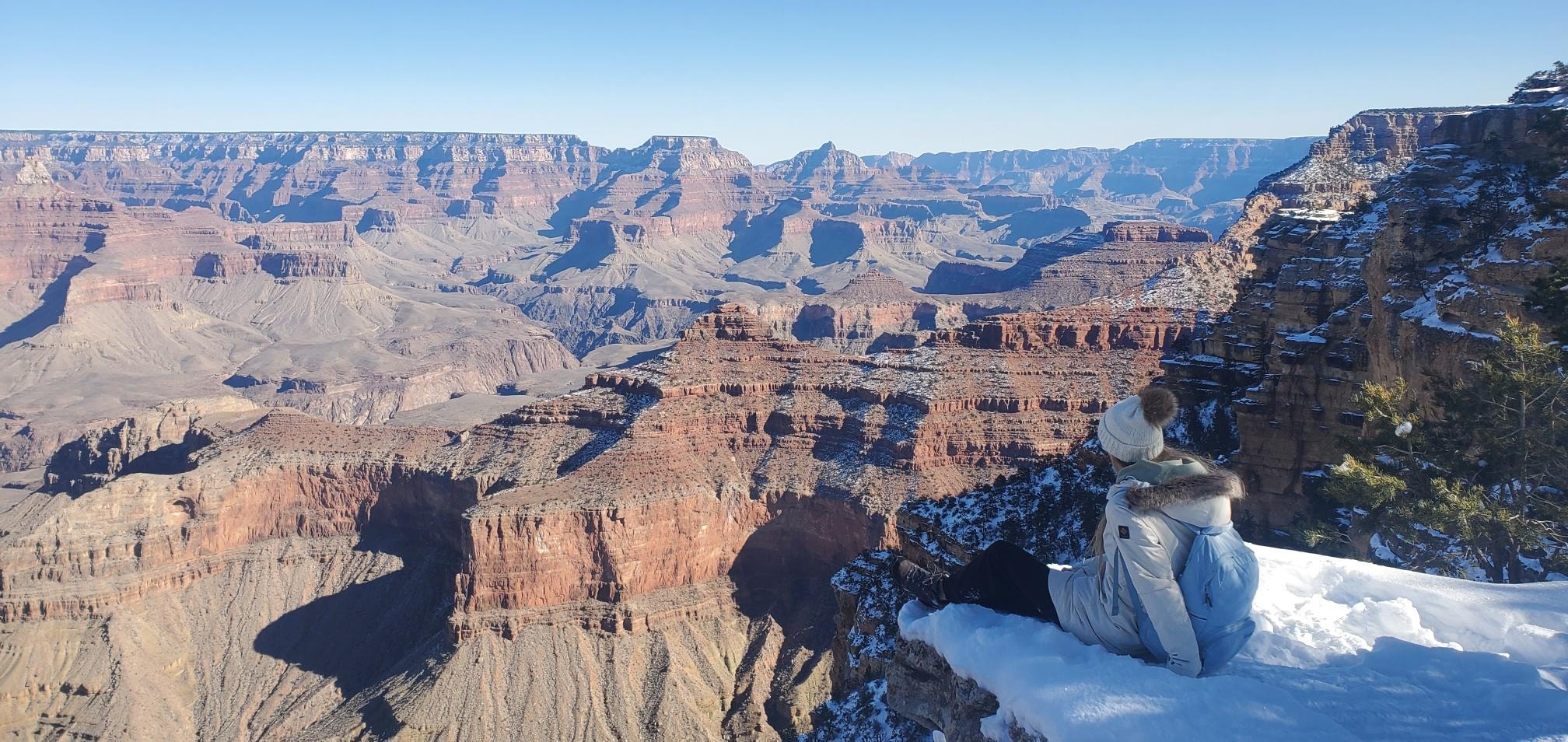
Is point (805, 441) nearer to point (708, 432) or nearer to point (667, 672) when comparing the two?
point (708, 432)

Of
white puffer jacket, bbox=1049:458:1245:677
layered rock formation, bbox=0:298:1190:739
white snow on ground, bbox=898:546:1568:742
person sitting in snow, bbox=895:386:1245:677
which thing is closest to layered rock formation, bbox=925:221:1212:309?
layered rock formation, bbox=0:298:1190:739

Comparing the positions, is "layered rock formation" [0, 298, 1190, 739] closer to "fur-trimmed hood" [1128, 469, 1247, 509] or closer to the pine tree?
the pine tree

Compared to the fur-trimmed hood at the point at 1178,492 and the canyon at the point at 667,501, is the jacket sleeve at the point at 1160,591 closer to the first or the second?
the fur-trimmed hood at the point at 1178,492

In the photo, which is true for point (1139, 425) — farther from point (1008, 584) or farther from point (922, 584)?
point (922, 584)

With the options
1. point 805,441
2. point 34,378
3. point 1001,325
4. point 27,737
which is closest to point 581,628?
point 805,441

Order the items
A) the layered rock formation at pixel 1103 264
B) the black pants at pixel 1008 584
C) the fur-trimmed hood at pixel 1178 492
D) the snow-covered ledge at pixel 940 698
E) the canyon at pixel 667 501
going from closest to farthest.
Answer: the fur-trimmed hood at pixel 1178 492
the snow-covered ledge at pixel 940 698
the black pants at pixel 1008 584
the canyon at pixel 667 501
the layered rock formation at pixel 1103 264

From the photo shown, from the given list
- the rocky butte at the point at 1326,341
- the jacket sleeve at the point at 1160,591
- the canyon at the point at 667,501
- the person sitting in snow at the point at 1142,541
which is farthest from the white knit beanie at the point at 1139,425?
the canyon at the point at 667,501

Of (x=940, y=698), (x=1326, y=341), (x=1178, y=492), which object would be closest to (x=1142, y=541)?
(x=1178, y=492)

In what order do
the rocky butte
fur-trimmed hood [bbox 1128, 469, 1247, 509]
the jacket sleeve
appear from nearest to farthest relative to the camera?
1. the jacket sleeve
2. fur-trimmed hood [bbox 1128, 469, 1247, 509]
3. the rocky butte
